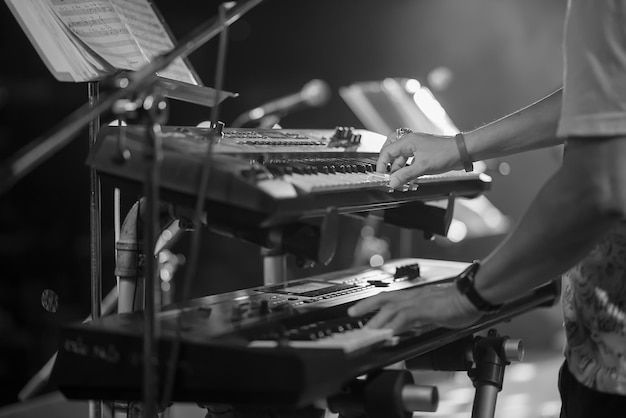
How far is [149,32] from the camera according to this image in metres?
2.74

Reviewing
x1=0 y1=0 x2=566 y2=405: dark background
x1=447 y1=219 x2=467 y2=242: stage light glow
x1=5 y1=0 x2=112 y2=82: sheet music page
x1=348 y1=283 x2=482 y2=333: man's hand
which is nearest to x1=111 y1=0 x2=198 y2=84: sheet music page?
x1=5 y1=0 x2=112 y2=82: sheet music page

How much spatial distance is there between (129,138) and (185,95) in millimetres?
443

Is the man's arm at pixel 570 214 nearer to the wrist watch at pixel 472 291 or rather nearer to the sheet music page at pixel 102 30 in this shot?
the wrist watch at pixel 472 291

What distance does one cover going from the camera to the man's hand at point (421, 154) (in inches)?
93.7

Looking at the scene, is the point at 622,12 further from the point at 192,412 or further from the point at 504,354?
the point at 192,412

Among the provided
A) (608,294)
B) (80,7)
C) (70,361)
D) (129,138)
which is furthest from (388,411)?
(80,7)

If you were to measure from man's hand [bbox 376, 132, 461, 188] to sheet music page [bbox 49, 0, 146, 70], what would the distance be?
78 centimetres

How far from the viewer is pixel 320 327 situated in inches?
78.7

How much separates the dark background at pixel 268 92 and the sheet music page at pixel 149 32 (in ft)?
7.13

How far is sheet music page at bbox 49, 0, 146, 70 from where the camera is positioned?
2.42m

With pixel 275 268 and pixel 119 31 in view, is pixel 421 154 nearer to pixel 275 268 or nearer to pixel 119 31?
pixel 119 31

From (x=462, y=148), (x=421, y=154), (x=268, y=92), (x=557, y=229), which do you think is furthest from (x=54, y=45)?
(x=268, y=92)

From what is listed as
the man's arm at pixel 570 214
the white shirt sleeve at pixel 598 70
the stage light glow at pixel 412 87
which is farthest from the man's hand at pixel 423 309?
the stage light glow at pixel 412 87

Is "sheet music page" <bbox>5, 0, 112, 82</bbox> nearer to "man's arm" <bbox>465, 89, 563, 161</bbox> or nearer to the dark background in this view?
"man's arm" <bbox>465, 89, 563, 161</bbox>
